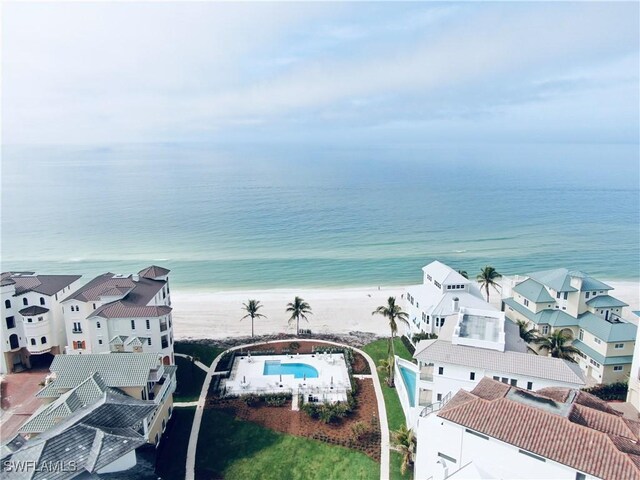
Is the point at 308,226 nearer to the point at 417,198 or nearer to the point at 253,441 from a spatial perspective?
the point at 417,198

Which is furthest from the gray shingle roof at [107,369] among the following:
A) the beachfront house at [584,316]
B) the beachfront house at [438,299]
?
the beachfront house at [584,316]

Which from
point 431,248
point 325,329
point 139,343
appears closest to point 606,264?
point 431,248

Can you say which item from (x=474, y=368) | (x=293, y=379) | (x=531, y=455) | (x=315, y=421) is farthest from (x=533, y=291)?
(x=531, y=455)

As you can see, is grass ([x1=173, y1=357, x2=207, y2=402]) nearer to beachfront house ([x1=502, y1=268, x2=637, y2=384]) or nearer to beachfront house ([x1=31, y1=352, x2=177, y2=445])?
beachfront house ([x1=31, y1=352, x2=177, y2=445])

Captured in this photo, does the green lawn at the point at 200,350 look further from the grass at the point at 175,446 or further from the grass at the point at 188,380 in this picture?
the grass at the point at 175,446

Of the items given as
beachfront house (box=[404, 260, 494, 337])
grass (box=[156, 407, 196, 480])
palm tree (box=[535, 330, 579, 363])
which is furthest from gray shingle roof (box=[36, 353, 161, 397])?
palm tree (box=[535, 330, 579, 363])

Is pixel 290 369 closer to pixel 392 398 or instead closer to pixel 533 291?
pixel 392 398
